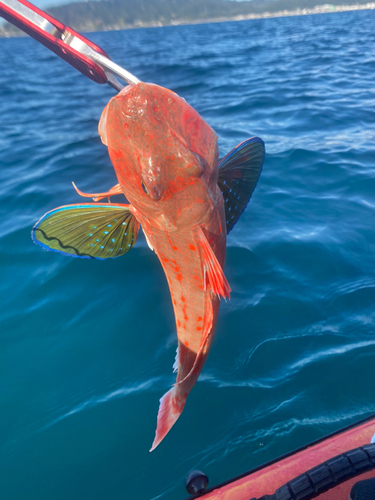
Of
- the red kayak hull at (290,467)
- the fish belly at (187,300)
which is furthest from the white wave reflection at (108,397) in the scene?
the red kayak hull at (290,467)

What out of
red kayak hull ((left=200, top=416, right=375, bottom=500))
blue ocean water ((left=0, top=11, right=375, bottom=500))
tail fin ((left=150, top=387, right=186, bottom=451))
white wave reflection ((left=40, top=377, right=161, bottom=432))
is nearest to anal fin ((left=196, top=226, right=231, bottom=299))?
tail fin ((left=150, top=387, right=186, bottom=451))

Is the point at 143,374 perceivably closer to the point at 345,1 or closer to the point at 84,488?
the point at 84,488

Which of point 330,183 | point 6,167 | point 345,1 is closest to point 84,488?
point 330,183

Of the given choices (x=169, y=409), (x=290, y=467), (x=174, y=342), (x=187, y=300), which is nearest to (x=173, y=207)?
(x=187, y=300)

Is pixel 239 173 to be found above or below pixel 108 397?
above

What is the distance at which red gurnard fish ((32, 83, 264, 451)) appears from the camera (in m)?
1.93

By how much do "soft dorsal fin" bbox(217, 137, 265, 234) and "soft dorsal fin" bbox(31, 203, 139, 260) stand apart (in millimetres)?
741

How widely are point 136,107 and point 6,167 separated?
300 inches

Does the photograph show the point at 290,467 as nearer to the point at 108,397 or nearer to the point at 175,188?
the point at 108,397

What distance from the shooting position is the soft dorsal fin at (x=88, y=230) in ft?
8.23

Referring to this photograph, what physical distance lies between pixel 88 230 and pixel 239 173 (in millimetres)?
1214

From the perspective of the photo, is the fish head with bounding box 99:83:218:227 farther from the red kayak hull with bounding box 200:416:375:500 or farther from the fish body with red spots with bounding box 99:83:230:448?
the red kayak hull with bounding box 200:416:375:500

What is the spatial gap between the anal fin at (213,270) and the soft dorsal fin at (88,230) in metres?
0.67

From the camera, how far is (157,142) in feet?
6.30
